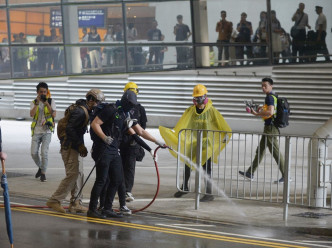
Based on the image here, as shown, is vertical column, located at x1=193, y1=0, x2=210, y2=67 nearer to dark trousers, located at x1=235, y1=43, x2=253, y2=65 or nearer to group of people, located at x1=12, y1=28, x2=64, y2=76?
dark trousers, located at x1=235, y1=43, x2=253, y2=65

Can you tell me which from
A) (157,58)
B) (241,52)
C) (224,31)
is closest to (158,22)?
(157,58)

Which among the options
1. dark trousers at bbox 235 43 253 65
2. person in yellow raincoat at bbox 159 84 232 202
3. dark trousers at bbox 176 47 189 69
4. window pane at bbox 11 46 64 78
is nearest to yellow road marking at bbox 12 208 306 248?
person in yellow raincoat at bbox 159 84 232 202

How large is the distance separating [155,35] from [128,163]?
13.7 m

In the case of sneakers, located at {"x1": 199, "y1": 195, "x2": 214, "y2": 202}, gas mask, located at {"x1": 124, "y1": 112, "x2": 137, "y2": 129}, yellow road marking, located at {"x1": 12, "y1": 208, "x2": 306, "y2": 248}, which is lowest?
sneakers, located at {"x1": 199, "y1": 195, "x2": 214, "y2": 202}

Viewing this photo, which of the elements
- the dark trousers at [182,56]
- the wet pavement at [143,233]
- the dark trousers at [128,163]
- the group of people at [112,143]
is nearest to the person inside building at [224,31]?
the dark trousers at [182,56]

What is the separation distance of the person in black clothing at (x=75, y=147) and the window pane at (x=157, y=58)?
1377 centimetres

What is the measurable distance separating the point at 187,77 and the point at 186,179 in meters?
12.5

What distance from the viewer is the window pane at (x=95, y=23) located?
26.7m

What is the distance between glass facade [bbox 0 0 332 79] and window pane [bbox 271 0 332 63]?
0.09 feet

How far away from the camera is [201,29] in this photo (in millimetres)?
25234

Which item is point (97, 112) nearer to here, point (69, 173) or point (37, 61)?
point (69, 173)

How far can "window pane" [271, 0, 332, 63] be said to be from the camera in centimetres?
2330

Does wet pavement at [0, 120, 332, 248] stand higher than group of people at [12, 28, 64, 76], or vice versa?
group of people at [12, 28, 64, 76]

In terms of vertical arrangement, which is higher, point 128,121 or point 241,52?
point 241,52
